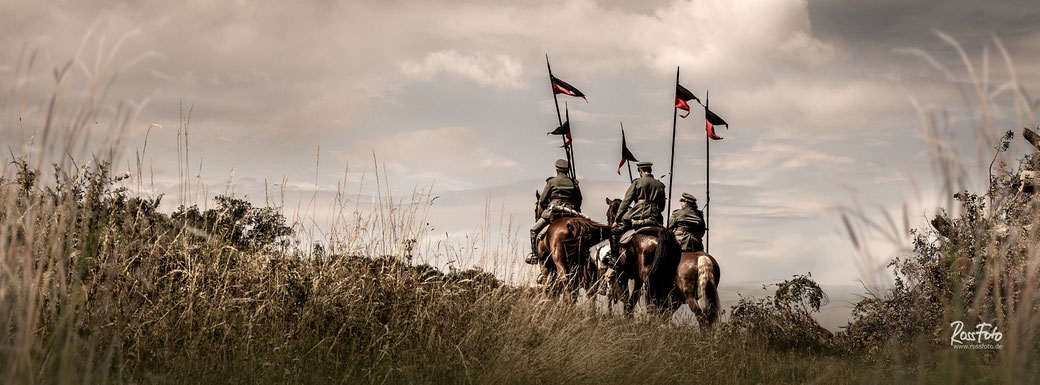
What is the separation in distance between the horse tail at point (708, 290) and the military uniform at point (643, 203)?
3.90 ft

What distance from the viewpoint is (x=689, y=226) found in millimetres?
11883

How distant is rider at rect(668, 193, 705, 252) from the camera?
1171 cm

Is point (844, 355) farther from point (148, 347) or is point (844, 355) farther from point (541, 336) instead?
point (148, 347)

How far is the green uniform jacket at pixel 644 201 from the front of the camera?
11.5 m

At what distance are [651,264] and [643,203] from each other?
43.8 inches

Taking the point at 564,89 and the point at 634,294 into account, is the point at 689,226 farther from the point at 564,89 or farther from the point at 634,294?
the point at 564,89

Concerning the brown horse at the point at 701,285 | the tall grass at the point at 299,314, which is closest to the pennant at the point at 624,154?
the brown horse at the point at 701,285

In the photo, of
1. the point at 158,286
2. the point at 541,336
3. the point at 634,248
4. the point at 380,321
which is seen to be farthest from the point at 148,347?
the point at 634,248

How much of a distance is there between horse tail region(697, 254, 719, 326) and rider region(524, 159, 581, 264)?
2.46 metres

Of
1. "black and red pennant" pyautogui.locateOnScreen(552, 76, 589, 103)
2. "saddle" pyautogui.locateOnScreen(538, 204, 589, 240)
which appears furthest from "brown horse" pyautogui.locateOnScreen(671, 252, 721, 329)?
"black and red pennant" pyautogui.locateOnScreen(552, 76, 589, 103)

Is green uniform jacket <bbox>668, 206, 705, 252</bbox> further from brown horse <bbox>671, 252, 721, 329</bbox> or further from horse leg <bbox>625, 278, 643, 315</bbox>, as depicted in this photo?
horse leg <bbox>625, 278, 643, 315</bbox>

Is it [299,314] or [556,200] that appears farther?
[556,200]

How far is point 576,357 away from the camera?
6266 millimetres

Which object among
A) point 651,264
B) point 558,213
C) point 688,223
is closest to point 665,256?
point 651,264
